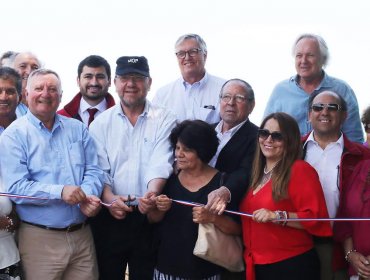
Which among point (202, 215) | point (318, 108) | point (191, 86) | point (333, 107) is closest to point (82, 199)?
point (202, 215)

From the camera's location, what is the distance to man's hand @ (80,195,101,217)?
483cm

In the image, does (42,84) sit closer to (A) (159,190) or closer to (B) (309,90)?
(A) (159,190)

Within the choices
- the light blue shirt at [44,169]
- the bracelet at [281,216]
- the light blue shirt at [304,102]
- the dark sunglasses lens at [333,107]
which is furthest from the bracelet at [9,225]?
the light blue shirt at [304,102]

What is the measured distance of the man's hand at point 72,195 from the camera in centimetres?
467

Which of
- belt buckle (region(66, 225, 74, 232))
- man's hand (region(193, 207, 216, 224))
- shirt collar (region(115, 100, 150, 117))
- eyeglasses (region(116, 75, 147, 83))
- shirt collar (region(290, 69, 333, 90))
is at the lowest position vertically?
belt buckle (region(66, 225, 74, 232))

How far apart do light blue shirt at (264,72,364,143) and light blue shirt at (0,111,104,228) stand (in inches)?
92.2

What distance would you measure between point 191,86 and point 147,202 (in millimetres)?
2236

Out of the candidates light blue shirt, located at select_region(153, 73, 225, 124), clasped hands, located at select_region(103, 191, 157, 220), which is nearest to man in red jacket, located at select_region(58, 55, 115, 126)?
light blue shirt, located at select_region(153, 73, 225, 124)

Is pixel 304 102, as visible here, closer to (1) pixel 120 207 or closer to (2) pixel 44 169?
(1) pixel 120 207

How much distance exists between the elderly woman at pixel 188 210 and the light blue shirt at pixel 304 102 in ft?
4.92

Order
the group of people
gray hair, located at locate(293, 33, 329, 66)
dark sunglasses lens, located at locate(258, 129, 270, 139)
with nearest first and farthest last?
the group of people, dark sunglasses lens, located at locate(258, 129, 270, 139), gray hair, located at locate(293, 33, 329, 66)

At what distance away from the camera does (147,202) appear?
486 centimetres

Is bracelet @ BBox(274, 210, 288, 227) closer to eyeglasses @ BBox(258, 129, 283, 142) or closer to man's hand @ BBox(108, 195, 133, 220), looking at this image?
eyeglasses @ BBox(258, 129, 283, 142)

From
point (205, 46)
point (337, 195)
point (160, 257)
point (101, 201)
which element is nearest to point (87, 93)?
point (205, 46)
